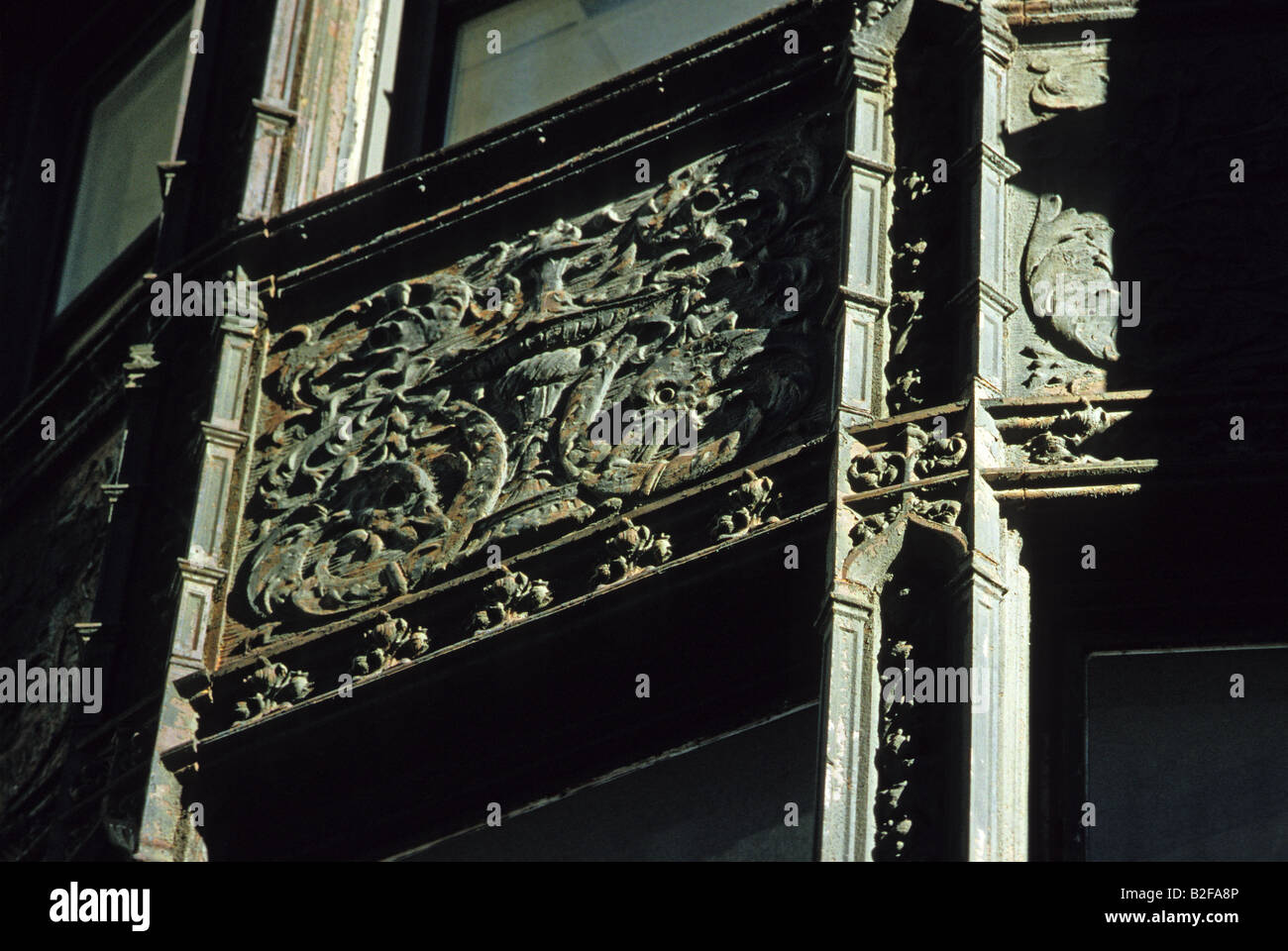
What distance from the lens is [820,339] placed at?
9.94 meters

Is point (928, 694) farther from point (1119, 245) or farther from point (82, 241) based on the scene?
point (82, 241)

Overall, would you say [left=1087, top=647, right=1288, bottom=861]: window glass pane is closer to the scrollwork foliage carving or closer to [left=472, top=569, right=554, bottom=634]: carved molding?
the scrollwork foliage carving

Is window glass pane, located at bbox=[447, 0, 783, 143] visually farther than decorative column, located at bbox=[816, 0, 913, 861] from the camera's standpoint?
Yes

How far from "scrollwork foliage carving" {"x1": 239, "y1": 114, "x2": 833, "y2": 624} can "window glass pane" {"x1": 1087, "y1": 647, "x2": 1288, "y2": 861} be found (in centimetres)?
155

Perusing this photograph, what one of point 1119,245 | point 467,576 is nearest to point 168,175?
point 467,576

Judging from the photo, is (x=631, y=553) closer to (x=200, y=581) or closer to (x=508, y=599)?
(x=508, y=599)

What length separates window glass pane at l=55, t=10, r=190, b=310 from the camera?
45.3 feet

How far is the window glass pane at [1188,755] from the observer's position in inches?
338

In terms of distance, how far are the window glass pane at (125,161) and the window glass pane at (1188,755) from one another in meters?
6.18

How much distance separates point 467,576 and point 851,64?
236 centimetres

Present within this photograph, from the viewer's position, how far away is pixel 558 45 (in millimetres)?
12680

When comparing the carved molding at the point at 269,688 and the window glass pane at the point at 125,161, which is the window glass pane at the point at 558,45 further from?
the carved molding at the point at 269,688

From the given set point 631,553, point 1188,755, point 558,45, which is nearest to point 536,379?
point 631,553

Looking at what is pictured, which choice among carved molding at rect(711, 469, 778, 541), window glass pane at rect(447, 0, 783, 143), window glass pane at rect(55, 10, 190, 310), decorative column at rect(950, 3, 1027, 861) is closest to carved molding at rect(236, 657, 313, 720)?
carved molding at rect(711, 469, 778, 541)
